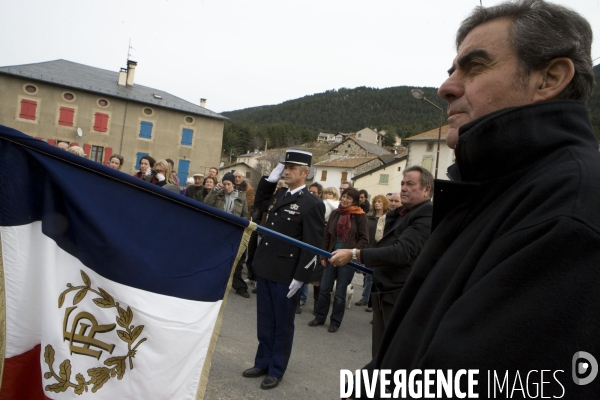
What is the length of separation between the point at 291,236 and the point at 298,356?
1559 mm

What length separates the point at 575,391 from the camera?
27.1 inches

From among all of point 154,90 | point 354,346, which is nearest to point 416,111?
point 154,90

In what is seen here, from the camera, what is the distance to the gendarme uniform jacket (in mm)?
4398

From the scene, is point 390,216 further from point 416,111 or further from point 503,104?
point 416,111

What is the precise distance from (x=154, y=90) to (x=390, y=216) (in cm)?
4153

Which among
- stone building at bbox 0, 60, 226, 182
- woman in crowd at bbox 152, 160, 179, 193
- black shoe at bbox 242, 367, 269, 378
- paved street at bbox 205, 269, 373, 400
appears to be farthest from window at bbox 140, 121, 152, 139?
black shoe at bbox 242, 367, 269, 378

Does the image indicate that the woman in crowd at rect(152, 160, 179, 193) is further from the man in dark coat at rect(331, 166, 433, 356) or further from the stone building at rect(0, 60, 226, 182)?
the stone building at rect(0, 60, 226, 182)

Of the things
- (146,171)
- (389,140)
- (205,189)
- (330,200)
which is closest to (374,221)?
(330,200)

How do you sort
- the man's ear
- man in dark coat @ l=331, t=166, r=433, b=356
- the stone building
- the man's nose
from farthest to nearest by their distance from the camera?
the stone building, man in dark coat @ l=331, t=166, r=433, b=356, the man's nose, the man's ear

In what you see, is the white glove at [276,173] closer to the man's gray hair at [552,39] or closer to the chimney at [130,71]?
the man's gray hair at [552,39]

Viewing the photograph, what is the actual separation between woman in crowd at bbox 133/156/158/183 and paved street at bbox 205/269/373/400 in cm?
235

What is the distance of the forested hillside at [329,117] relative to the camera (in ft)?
330

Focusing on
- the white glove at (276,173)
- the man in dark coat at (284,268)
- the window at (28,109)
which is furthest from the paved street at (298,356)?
the window at (28,109)

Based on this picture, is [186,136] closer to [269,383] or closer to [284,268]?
[284,268]
